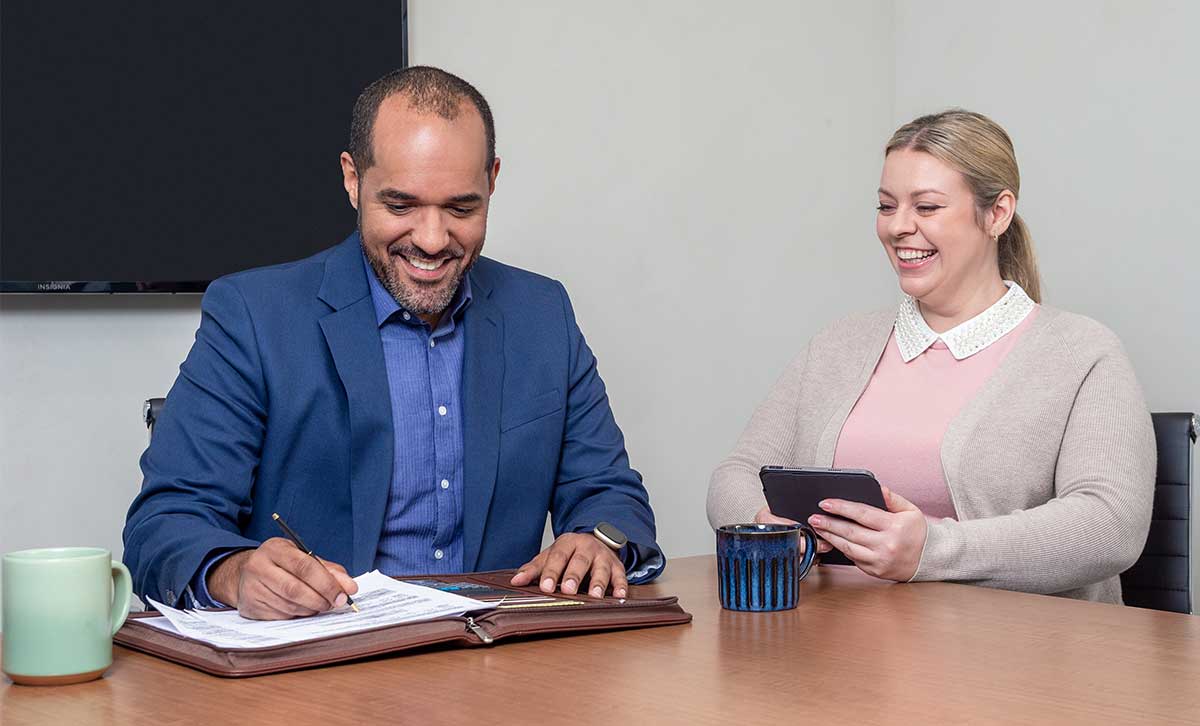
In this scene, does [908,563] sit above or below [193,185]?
below

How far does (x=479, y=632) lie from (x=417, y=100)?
0.90 meters

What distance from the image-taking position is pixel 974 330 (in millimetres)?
2266

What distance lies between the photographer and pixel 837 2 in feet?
12.0

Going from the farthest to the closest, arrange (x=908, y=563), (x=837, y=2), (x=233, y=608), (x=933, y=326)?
1. (x=837, y=2)
2. (x=933, y=326)
3. (x=908, y=563)
4. (x=233, y=608)

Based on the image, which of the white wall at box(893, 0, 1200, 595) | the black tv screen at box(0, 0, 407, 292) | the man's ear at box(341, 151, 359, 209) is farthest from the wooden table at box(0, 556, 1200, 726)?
the white wall at box(893, 0, 1200, 595)

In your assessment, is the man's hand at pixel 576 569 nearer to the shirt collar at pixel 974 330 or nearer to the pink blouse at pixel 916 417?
the pink blouse at pixel 916 417

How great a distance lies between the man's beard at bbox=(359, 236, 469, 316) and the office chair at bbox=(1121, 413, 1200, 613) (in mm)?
1193

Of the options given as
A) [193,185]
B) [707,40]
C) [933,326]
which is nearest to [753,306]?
[707,40]

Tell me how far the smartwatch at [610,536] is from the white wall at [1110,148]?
1915 millimetres

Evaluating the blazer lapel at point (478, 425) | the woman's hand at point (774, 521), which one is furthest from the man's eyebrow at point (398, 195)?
the woman's hand at point (774, 521)

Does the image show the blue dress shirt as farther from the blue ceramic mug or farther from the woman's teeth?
the woman's teeth

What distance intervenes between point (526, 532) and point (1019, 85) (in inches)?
85.7

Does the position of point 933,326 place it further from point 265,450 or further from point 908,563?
point 265,450

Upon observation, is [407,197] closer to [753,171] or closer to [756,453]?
[756,453]
